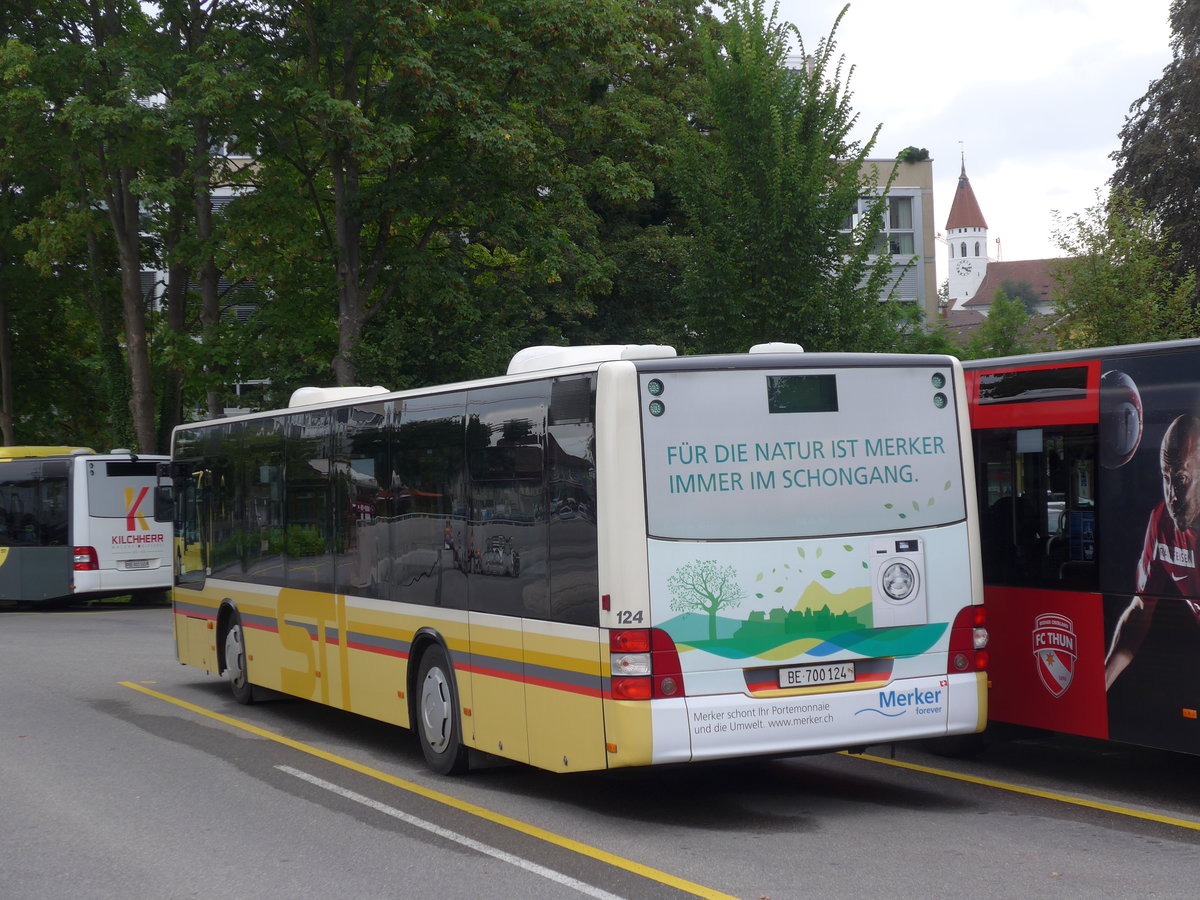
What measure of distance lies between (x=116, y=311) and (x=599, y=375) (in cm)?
3125

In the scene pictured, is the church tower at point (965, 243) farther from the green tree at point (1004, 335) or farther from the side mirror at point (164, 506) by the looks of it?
the side mirror at point (164, 506)

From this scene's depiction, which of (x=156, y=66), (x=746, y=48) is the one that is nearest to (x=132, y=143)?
(x=156, y=66)

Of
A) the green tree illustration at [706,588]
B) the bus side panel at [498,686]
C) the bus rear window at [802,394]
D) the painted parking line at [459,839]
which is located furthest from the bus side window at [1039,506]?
the painted parking line at [459,839]

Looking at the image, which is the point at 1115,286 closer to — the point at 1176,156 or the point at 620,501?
the point at 1176,156

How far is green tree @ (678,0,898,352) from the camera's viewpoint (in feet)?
67.9

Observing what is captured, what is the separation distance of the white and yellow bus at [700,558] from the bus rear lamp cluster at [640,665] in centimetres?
1

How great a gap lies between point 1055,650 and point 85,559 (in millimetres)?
22352

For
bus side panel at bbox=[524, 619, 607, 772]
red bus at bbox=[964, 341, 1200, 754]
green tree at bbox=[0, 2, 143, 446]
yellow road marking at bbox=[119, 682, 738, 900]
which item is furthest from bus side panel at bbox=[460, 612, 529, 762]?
green tree at bbox=[0, 2, 143, 446]

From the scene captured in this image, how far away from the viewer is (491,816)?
8.45m

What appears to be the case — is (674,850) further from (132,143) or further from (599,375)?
(132,143)

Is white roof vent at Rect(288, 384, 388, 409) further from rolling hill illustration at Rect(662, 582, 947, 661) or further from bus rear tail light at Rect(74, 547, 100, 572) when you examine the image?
bus rear tail light at Rect(74, 547, 100, 572)

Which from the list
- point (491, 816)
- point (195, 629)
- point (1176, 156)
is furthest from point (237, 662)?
point (1176, 156)

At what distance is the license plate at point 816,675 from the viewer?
7.98 metres

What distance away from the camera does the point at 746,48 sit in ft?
68.4
